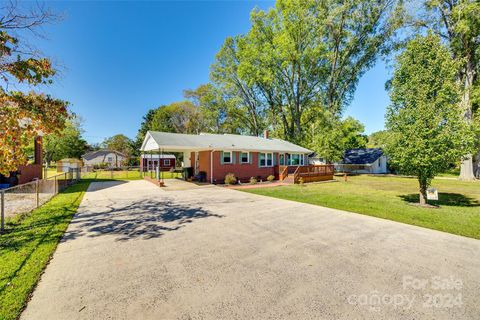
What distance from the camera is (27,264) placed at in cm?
A: 388

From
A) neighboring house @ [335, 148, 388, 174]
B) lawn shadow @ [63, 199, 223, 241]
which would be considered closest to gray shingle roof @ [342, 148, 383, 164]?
neighboring house @ [335, 148, 388, 174]

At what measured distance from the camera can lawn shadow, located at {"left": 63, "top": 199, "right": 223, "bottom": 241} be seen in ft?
18.9

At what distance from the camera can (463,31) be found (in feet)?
59.1

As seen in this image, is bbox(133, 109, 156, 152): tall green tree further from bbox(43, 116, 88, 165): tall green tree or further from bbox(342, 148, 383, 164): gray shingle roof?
bbox(342, 148, 383, 164): gray shingle roof

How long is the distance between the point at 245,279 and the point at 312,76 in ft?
97.4

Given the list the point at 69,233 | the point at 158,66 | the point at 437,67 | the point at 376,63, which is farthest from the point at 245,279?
the point at 376,63

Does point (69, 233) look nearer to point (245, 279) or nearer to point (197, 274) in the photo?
point (197, 274)

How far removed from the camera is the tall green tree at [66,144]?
1511 inches

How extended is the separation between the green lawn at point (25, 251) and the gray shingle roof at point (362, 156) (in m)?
35.0

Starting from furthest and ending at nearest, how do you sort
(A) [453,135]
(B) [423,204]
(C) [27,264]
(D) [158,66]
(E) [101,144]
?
1. (E) [101,144]
2. (D) [158,66]
3. (B) [423,204]
4. (A) [453,135]
5. (C) [27,264]

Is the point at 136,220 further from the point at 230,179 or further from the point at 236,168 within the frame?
the point at 236,168

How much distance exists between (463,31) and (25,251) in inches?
1192

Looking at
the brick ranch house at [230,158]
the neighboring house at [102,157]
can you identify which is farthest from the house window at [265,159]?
the neighboring house at [102,157]

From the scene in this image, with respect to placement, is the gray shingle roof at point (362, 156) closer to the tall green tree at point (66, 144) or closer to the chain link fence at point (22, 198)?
the chain link fence at point (22, 198)
